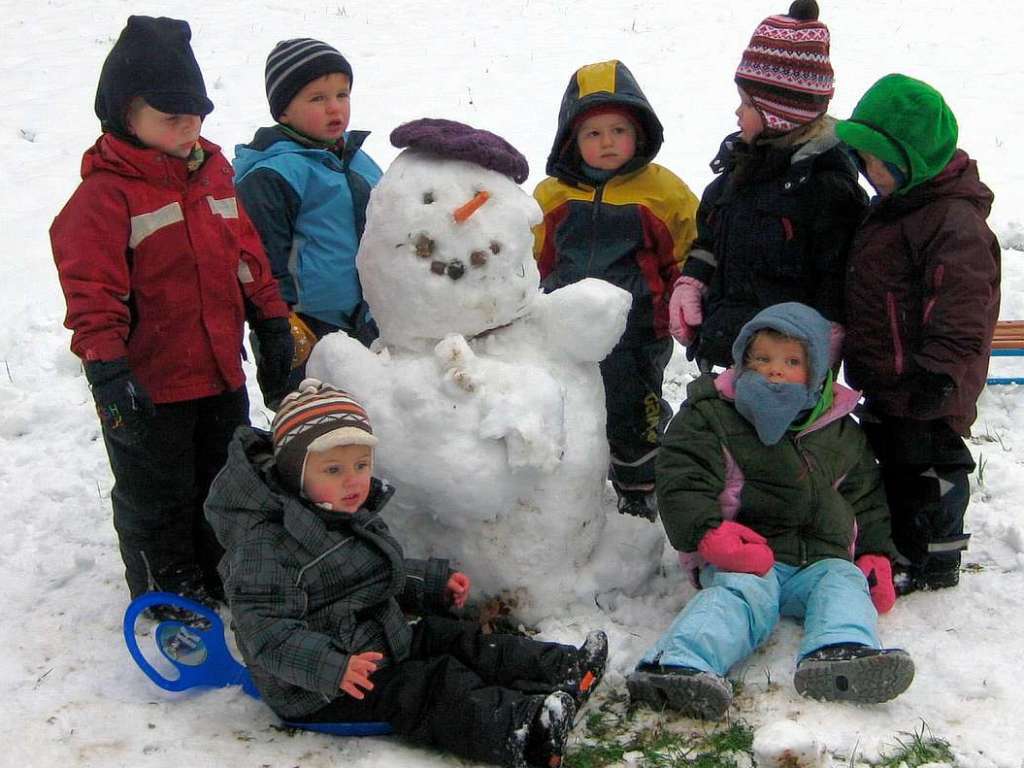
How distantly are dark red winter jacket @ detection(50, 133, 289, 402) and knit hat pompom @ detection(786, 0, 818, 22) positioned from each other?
187 centimetres

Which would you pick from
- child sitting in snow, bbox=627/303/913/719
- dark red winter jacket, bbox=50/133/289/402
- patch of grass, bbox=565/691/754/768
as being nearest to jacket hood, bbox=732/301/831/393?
child sitting in snow, bbox=627/303/913/719

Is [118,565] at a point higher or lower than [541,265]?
lower

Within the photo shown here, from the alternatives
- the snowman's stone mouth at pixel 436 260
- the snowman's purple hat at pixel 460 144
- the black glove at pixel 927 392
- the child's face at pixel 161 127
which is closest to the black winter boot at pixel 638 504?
the black glove at pixel 927 392

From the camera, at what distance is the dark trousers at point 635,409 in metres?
4.00

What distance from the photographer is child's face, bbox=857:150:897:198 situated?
3203 mm

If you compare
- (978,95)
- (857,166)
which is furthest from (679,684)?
(978,95)

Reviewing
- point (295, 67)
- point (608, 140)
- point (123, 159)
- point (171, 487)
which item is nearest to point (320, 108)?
point (295, 67)

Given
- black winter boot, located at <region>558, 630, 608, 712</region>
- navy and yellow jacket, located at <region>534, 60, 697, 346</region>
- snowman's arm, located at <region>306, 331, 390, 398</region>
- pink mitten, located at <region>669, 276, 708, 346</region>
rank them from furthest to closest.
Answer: navy and yellow jacket, located at <region>534, 60, 697, 346</region>, pink mitten, located at <region>669, 276, 708, 346</region>, snowman's arm, located at <region>306, 331, 390, 398</region>, black winter boot, located at <region>558, 630, 608, 712</region>

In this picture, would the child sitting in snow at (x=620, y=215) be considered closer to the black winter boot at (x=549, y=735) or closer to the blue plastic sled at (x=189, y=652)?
the black winter boot at (x=549, y=735)

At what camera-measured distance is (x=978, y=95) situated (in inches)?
332

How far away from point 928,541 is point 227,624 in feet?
7.17

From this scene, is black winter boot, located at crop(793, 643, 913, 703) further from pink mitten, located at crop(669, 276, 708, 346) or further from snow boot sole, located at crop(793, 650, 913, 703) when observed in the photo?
pink mitten, located at crop(669, 276, 708, 346)

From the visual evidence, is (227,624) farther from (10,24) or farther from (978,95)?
(10,24)

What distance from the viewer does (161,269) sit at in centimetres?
307
